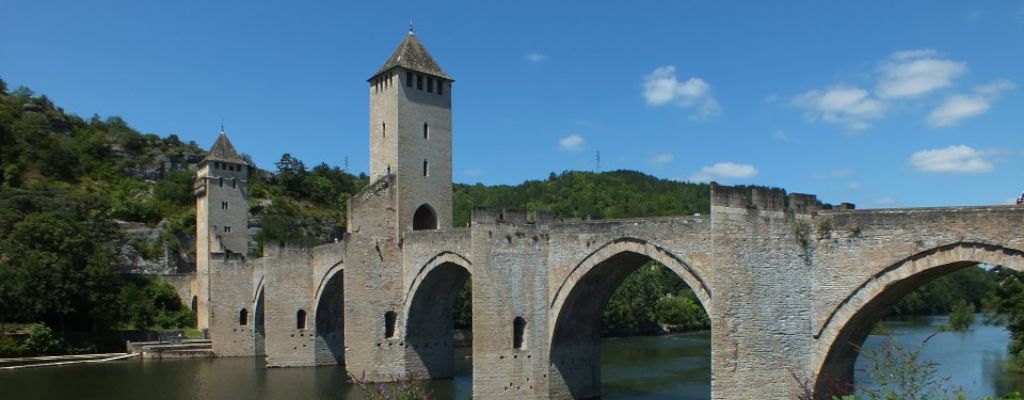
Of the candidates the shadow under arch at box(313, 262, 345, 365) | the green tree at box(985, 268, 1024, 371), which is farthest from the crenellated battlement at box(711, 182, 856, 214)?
the shadow under arch at box(313, 262, 345, 365)

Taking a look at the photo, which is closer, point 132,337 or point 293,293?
point 293,293

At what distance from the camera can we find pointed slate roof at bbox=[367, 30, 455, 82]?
31.7 meters

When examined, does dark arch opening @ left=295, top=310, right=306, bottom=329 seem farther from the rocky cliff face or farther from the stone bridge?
the rocky cliff face

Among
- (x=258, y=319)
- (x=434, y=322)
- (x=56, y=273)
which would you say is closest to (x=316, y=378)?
(x=434, y=322)

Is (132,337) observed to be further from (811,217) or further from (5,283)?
(811,217)

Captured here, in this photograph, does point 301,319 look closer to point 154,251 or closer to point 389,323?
point 389,323

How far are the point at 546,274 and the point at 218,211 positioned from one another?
34.9 m

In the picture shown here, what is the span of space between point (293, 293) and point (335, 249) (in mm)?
3862

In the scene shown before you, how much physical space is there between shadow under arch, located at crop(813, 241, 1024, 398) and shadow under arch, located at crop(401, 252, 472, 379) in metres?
14.8

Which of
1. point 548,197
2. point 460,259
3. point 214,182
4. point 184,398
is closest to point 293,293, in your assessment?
point 184,398

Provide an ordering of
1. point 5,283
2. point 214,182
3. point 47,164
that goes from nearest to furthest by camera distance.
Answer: point 5,283, point 214,182, point 47,164

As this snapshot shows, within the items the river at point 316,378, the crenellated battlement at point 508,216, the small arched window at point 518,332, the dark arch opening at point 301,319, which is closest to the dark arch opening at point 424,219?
the river at point 316,378

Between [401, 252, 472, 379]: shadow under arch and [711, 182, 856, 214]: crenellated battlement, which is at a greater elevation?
[711, 182, 856, 214]: crenellated battlement

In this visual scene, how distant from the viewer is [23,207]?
5369 cm
